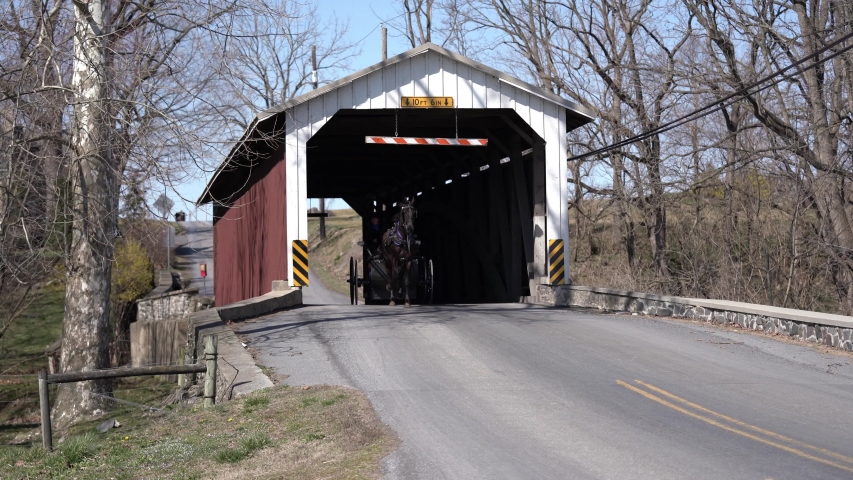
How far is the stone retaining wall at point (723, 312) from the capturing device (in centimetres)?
1063

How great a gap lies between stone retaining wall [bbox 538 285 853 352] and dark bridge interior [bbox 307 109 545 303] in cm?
195

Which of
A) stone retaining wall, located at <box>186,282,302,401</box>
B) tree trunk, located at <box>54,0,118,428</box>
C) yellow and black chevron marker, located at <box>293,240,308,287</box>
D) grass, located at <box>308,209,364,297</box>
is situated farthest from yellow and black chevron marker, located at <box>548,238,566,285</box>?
grass, located at <box>308,209,364,297</box>

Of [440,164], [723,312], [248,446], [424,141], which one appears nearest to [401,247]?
[424,141]

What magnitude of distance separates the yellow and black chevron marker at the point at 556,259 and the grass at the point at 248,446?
960cm

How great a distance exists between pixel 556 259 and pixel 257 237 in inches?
312

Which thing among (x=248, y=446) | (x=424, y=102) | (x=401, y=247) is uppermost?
(x=424, y=102)

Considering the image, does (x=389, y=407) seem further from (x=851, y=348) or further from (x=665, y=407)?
(x=851, y=348)

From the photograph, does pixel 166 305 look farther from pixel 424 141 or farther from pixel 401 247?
pixel 424 141

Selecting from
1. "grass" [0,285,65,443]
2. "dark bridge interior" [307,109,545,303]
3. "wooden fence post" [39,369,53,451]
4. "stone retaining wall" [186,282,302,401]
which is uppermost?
"dark bridge interior" [307,109,545,303]

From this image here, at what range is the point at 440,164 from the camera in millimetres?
24906

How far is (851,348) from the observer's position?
1021 centimetres

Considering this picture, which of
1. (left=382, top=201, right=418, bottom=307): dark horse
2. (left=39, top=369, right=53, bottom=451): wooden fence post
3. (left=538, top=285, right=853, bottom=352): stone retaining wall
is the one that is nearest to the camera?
(left=39, top=369, right=53, bottom=451): wooden fence post

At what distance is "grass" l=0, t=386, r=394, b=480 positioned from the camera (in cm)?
608

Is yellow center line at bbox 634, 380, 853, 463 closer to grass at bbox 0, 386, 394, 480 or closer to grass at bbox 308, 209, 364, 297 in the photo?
grass at bbox 0, 386, 394, 480
